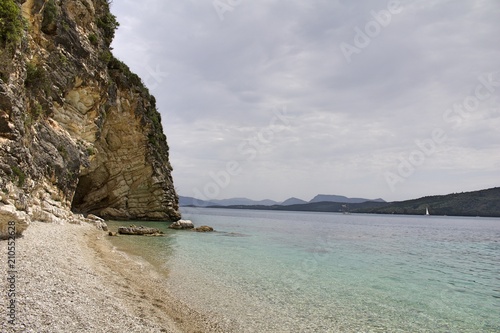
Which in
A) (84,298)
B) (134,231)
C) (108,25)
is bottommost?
(134,231)

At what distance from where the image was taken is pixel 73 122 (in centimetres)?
2839

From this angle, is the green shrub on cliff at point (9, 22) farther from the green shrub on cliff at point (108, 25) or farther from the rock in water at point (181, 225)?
the rock in water at point (181, 225)

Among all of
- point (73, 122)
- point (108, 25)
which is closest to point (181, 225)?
point (73, 122)

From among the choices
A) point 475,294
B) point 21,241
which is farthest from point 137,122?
point 475,294

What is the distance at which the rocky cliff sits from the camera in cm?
1496

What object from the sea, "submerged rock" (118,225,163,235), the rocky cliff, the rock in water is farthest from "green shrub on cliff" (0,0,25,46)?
the rock in water

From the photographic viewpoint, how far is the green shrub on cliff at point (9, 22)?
47.8 ft

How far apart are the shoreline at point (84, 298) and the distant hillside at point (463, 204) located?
165m

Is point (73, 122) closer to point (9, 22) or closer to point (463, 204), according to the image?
point (9, 22)

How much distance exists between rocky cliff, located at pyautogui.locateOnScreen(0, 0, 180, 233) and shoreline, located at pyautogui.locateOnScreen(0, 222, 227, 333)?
3.07 metres

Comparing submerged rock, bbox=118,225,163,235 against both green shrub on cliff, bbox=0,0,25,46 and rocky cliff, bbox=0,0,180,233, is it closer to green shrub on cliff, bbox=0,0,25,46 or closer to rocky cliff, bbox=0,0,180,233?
rocky cliff, bbox=0,0,180,233

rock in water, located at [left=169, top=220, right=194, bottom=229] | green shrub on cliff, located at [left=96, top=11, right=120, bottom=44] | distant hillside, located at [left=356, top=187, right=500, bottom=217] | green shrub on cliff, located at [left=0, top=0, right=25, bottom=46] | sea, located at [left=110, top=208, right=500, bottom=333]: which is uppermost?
green shrub on cliff, located at [left=96, top=11, right=120, bottom=44]

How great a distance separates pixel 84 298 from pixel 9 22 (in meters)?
14.4

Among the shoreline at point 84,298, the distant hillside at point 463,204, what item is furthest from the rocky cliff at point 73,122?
the distant hillside at point 463,204
